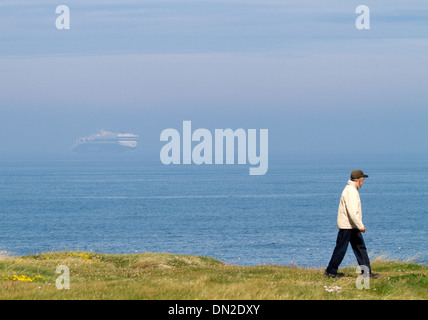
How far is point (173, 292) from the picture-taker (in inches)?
497

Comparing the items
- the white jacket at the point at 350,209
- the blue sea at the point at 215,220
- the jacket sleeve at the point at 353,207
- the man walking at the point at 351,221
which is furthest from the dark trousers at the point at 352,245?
the blue sea at the point at 215,220

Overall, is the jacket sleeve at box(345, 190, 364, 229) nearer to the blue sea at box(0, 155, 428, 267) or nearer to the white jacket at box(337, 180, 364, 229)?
the white jacket at box(337, 180, 364, 229)

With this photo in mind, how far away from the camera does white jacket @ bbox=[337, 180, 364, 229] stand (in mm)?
15742

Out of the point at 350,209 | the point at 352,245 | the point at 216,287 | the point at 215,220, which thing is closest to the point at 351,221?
the point at 350,209

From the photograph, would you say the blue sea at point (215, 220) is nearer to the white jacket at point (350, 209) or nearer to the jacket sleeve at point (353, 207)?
the white jacket at point (350, 209)

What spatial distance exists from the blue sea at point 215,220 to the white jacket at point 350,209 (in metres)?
→ 29.7

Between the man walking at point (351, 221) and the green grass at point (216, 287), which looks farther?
the man walking at point (351, 221)

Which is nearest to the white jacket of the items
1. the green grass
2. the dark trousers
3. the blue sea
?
the dark trousers

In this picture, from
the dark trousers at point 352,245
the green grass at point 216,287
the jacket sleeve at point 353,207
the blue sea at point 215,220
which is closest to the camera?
the green grass at point 216,287

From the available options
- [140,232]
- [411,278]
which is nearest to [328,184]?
[140,232]

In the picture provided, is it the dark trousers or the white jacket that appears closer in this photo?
the white jacket

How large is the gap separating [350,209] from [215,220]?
94.9m

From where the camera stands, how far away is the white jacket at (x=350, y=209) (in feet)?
51.6

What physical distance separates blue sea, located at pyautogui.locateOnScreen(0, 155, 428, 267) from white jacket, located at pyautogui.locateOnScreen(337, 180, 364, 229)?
97.6ft
